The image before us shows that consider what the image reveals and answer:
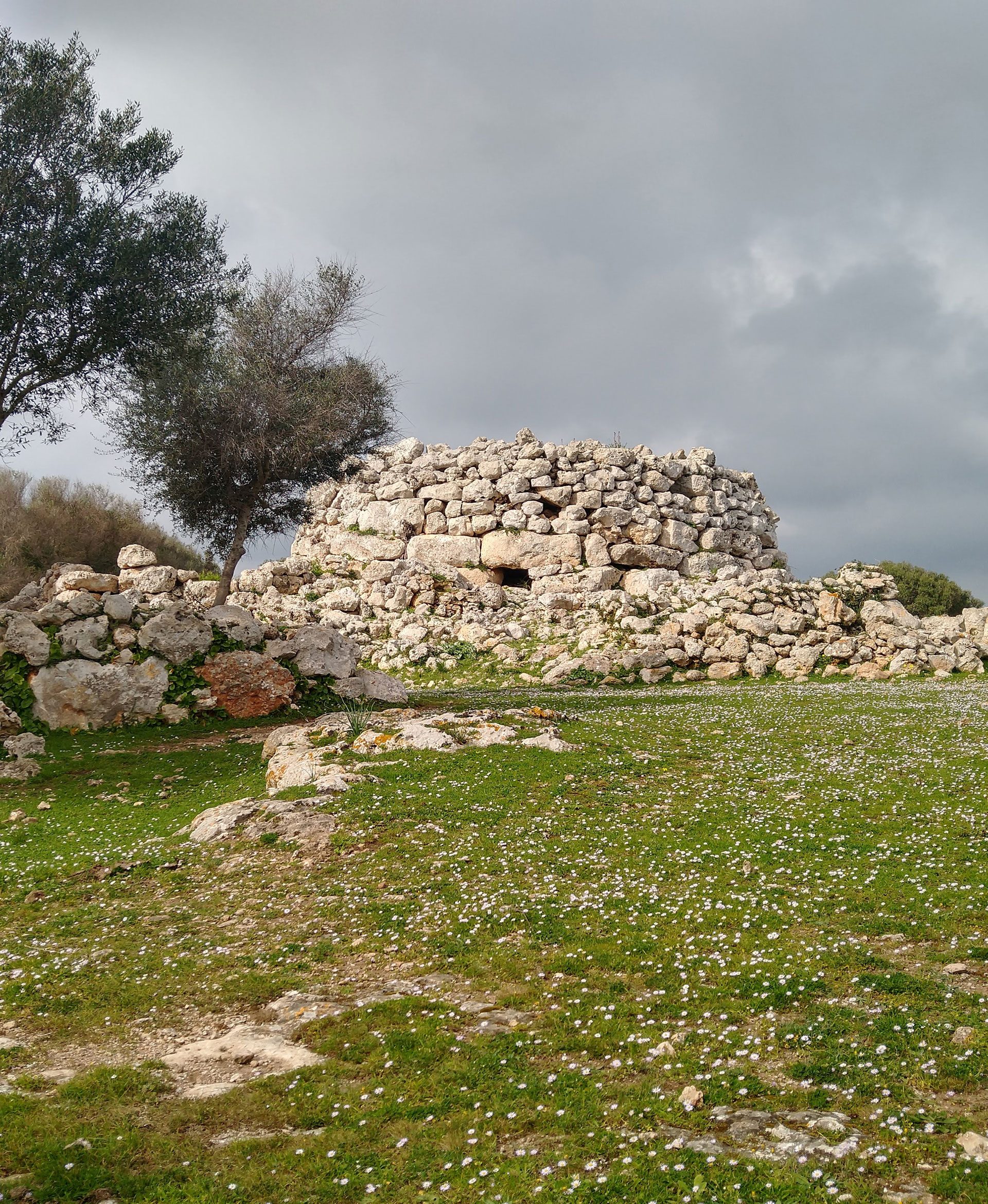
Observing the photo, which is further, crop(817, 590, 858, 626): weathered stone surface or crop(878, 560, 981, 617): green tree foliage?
crop(878, 560, 981, 617): green tree foliage

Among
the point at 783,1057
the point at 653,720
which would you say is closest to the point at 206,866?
the point at 783,1057

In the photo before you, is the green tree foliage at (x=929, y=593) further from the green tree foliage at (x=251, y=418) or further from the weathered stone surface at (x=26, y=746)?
the weathered stone surface at (x=26, y=746)

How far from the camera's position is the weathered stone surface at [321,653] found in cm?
2828

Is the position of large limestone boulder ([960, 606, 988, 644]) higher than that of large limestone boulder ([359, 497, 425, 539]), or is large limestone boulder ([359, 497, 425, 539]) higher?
large limestone boulder ([359, 497, 425, 539])

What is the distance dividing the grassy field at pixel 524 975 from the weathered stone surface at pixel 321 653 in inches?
381

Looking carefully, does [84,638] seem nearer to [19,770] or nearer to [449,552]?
[19,770]

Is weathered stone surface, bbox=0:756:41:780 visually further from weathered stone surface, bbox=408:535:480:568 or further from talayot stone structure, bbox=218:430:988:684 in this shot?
weathered stone surface, bbox=408:535:480:568

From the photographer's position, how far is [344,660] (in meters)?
29.0

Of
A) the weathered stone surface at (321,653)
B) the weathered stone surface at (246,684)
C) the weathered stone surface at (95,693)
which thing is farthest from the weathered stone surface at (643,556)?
the weathered stone surface at (95,693)

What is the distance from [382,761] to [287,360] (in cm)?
2099

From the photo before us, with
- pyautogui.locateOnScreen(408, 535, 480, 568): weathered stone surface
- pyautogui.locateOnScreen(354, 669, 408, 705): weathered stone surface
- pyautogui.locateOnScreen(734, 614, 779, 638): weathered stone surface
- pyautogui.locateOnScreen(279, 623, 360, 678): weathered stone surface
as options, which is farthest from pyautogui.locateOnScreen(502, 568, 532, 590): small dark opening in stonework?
→ pyautogui.locateOnScreen(354, 669, 408, 705): weathered stone surface

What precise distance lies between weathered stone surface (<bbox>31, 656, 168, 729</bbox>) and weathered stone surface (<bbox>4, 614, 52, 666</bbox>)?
0.36 meters

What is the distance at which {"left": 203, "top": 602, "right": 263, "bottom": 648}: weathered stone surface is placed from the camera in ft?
89.6

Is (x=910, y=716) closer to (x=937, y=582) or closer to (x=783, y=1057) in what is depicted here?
(x=783, y=1057)
